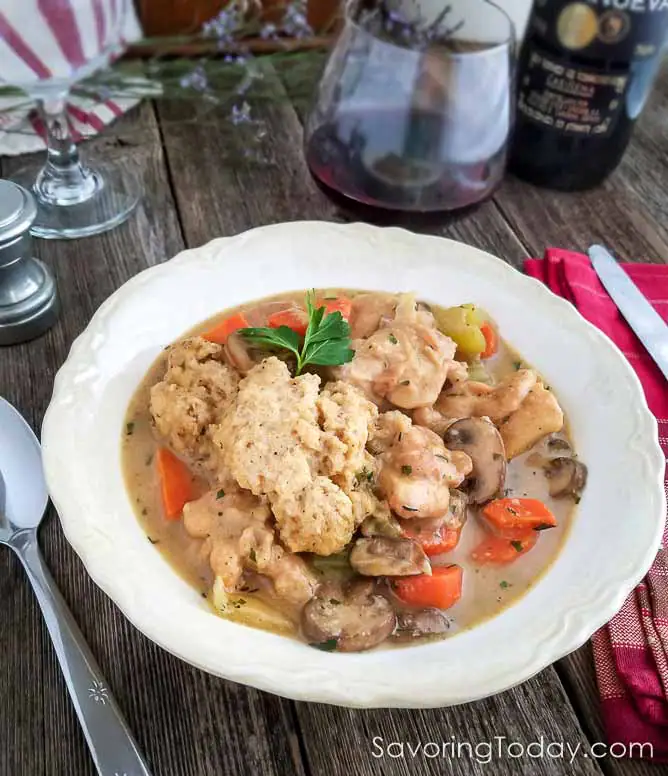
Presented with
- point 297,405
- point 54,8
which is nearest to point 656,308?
point 297,405

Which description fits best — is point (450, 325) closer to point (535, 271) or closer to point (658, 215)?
point (535, 271)

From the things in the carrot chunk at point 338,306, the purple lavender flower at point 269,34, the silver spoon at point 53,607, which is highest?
the purple lavender flower at point 269,34

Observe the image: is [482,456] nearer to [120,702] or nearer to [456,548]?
[456,548]

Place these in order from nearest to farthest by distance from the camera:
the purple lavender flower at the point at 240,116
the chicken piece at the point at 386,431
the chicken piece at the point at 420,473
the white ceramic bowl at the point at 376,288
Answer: the white ceramic bowl at the point at 376,288
the chicken piece at the point at 420,473
the chicken piece at the point at 386,431
the purple lavender flower at the point at 240,116

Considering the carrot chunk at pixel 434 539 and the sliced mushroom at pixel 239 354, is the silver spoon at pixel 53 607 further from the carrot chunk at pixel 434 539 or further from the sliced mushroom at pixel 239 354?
the carrot chunk at pixel 434 539

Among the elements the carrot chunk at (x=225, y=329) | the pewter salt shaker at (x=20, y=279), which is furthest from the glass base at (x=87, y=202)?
the carrot chunk at (x=225, y=329)

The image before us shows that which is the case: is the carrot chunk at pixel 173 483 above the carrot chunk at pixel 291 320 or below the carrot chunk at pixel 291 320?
below

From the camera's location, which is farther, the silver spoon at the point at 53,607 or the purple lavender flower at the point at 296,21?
the purple lavender flower at the point at 296,21
